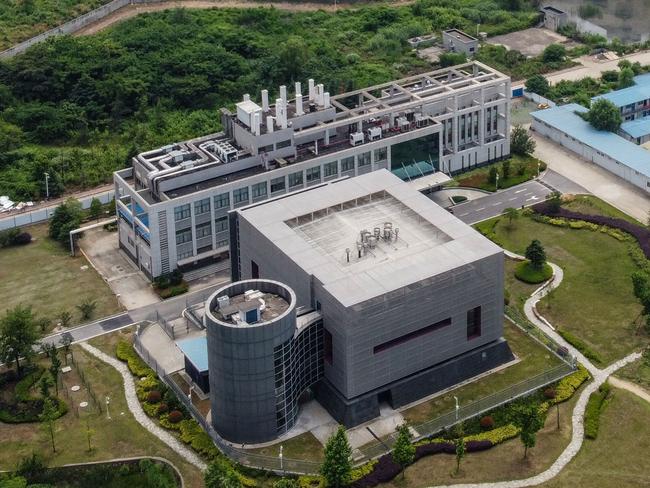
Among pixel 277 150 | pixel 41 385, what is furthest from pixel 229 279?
pixel 41 385

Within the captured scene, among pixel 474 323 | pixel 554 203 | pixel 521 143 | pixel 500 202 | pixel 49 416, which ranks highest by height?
pixel 521 143

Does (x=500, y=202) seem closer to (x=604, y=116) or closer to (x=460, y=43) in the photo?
(x=604, y=116)

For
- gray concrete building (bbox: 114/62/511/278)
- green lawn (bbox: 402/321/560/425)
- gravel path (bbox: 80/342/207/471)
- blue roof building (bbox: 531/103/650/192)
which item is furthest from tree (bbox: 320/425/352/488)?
blue roof building (bbox: 531/103/650/192)

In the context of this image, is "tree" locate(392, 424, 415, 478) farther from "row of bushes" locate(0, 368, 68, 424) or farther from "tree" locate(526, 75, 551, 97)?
"tree" locate(526, 75, 551, 97)

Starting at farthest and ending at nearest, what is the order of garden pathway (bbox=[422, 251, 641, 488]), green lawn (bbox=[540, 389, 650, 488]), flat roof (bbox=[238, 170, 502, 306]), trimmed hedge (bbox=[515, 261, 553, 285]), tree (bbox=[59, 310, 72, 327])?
trimmed hedge (bbox=[515, 261, 553, 285]) → tree (bbox=[59, 310, 72, 327]) → flat roof (bbox=[238, 170, 502, 306]) → garden pathway (bbox=[422, 251, 641, 488]) → green lawn (bbox=[540, 389, 650, 488])

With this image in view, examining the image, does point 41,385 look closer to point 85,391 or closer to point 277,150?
point 85,391

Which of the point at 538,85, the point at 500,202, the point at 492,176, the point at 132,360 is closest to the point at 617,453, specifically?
the point at 132,360
